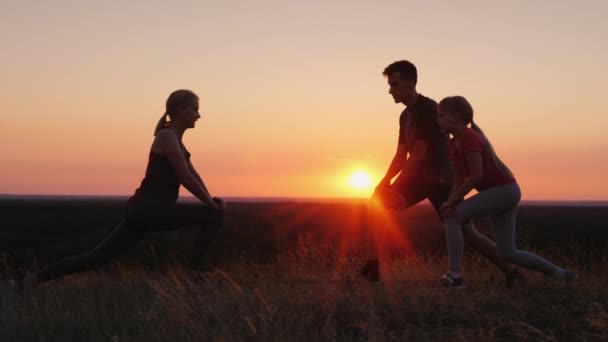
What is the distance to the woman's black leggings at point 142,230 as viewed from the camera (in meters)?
6.26

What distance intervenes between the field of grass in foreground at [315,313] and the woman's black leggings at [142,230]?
0.85ft

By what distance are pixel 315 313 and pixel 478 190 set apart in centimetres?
211

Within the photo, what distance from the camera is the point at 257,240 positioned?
35.9 metres

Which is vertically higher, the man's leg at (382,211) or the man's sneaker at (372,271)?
the man's leg at (382,211)

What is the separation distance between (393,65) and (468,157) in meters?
1.41

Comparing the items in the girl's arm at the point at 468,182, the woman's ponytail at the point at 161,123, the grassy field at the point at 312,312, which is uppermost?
the woman's ponytail at the point at 161,123

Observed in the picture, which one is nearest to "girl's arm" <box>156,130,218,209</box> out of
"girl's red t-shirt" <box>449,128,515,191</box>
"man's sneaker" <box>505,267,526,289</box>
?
"girl's red t-shirt" <box>449,128,515,191</box>

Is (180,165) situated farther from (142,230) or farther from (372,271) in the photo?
(372,271)

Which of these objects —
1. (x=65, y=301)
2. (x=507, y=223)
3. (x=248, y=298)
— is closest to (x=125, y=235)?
(x=65, y=301)

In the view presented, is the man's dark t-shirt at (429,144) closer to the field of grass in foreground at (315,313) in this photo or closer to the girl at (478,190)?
the girl at (478,190)

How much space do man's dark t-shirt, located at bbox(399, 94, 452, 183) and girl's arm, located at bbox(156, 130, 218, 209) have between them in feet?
6.30

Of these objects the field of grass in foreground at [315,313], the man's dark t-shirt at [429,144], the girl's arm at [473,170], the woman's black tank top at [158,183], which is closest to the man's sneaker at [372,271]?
the field of grass in foreground at [315,313]

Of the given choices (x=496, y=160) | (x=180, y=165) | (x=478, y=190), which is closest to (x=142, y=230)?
(x=180, y=165)

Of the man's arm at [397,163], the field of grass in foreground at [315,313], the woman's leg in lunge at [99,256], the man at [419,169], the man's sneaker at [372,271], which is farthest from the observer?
the man's arm at [397,163]
